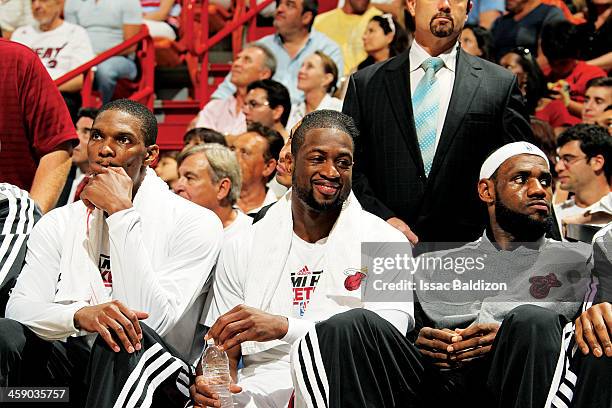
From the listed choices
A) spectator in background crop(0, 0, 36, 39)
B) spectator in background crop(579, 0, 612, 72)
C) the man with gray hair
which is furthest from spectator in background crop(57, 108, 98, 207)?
spectator in background crop(579, 0, 612, 72)

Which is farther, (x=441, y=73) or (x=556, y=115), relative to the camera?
(x=556, y=115)

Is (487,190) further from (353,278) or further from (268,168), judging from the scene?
(268,168)

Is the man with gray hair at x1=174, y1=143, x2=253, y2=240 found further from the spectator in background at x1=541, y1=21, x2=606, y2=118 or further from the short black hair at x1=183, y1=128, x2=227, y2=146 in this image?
the spectator in background at x1=541, y1=21, x2=606, y2=118

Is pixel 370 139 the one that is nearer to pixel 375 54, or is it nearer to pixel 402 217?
pixel 402 217

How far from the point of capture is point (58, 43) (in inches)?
329

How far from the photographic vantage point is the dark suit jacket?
15.2 feet

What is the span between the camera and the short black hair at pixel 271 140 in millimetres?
6512

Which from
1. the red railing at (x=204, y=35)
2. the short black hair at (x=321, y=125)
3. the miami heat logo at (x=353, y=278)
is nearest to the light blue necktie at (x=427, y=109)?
the short black hair at (x=321, y=125)

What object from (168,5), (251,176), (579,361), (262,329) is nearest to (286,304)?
(262,329)

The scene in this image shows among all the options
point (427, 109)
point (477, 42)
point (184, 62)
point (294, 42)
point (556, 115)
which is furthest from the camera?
point (184, 62)

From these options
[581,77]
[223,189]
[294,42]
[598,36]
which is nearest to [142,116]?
[223,189]

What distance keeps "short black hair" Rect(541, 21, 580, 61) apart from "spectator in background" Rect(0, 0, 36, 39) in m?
4.21

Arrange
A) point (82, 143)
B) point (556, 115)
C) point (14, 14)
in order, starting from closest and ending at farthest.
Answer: point (82, 143), point (556, 115), point (14, 14)

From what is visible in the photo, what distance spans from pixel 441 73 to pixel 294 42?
3.77 meters
